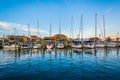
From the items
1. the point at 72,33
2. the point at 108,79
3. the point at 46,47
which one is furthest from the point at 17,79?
the point at 72,33

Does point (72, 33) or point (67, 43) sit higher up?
point (72, 33)

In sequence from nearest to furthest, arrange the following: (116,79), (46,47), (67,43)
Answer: (116,79), (46,47), (67,43)

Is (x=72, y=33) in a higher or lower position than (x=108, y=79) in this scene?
higher

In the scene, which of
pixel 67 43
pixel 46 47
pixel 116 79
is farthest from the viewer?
pixel 67 43

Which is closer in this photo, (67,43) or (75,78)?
(75,78)

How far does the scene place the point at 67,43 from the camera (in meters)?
79.6

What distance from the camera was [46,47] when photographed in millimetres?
71625

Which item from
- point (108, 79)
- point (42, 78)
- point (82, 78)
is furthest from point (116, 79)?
point (42, 78)

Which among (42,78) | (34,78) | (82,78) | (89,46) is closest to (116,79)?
(82,78)

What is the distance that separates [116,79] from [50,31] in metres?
66.0

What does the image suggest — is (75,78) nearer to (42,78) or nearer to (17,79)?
(42,78)

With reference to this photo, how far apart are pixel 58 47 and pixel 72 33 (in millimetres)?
14654

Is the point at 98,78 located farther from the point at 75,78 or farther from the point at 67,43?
the point at 67,43

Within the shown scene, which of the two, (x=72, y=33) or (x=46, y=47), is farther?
(x=72, y=33)
